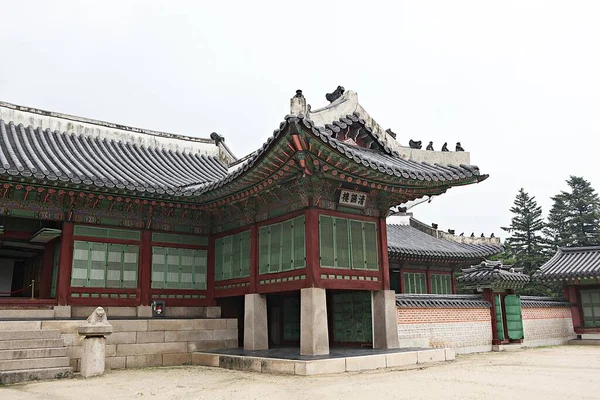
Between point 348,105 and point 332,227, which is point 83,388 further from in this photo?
point 348,105

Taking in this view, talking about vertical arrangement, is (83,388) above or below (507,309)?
below

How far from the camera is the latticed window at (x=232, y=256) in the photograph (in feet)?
53.1

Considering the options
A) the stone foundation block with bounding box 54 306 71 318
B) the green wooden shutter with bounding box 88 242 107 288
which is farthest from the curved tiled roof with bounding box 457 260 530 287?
the stone foundation block with bounding box 54 306 71 318

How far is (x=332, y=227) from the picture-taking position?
14.3m

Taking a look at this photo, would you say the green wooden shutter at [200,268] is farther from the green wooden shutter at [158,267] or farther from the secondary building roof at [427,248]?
the secondary building roof at [427,248]

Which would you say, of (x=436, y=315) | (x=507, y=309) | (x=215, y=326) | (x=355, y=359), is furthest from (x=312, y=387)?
(x=507, y=309)

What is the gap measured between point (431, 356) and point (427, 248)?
13.0 metres

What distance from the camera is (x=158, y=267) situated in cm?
1680

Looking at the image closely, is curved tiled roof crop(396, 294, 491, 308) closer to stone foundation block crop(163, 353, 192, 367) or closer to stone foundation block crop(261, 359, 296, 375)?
stone foundation block crop(261, 359, 296, 375)

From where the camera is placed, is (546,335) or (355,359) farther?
(546,335)

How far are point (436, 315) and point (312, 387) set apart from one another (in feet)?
28.9

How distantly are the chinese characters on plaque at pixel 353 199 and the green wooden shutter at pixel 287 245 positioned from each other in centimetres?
159

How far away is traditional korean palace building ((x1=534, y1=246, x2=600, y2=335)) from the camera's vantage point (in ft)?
81.5

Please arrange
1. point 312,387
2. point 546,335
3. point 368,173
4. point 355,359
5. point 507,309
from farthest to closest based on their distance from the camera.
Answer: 1. point 546,335
2. point 507,309
3. point 368,173
4. point 355,359
5. point 312,387
